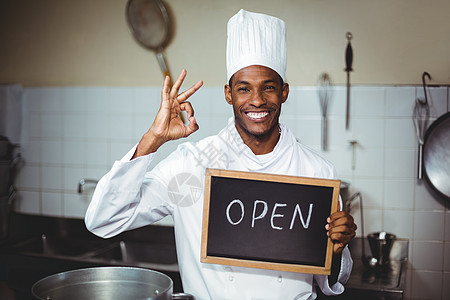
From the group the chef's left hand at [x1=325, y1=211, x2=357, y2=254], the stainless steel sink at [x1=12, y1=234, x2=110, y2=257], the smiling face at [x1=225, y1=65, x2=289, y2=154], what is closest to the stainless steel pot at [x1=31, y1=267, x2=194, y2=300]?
the chef's left hand at [x1=325, y1=211, x2=357, y2=254]

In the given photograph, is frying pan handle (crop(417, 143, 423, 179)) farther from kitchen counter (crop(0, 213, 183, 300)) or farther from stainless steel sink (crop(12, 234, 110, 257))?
stainless steel sink (crop(12, 234, 110, 257))

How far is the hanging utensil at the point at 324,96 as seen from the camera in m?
2.31

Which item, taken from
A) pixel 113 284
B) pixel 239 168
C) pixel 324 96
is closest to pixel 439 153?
pixel 324 96

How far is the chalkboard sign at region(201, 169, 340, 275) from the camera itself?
4.07 ft

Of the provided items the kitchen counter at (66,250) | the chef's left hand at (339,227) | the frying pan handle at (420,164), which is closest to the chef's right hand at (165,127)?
the chef's left hand at (339,227)

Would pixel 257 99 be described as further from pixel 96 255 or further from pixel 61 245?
pixel 61 245

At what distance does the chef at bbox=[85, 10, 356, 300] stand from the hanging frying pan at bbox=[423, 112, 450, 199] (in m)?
0.95

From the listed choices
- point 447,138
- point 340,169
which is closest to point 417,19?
point 447,138

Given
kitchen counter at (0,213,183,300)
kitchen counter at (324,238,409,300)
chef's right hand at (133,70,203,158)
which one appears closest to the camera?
chef's right hand at (133,70,203,158)

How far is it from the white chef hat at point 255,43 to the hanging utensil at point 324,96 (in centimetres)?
94

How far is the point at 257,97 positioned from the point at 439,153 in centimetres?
122

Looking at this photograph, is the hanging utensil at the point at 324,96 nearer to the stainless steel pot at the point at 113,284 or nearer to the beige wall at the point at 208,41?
the beige wall at the point at 208,41

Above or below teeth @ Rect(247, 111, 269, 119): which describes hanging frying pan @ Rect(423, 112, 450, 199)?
below

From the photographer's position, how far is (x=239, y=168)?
147 cm
